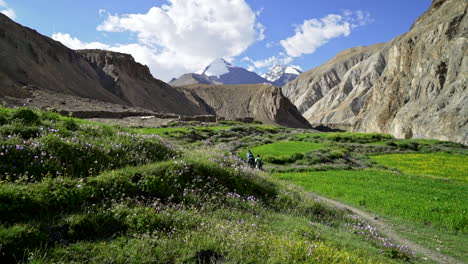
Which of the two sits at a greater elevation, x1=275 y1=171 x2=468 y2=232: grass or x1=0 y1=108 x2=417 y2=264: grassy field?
x1=0 y1=108 x2=417 y2=264: grassy field

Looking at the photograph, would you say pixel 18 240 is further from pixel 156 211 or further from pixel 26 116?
pixel 26 116

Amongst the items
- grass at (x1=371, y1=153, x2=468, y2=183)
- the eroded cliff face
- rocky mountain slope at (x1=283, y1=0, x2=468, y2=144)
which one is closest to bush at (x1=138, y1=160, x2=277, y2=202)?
grass at (x1=371, y1=153, x2=468, y2=183)

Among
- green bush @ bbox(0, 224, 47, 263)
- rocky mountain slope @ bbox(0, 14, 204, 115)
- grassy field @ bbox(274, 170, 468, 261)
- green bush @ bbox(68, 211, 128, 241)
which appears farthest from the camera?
rocky mountain slope @ bbox(0, 14, 204, 115)

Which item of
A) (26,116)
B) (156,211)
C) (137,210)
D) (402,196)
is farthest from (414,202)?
(26,116)

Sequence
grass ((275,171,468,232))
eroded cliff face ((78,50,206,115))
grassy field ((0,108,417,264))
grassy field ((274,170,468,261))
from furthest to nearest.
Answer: eroded cliff face ((78,50,206,115))
grass ((275,171,468,232))
grassy field ((274,170,468,261))
grassy field ((0,108,417,264))

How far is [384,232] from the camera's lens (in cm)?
1036

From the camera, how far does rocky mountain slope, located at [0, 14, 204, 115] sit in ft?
218

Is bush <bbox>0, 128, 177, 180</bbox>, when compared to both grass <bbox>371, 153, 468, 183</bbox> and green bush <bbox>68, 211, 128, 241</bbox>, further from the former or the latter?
grass <bbox>371, 153, 468, 183</bbox>

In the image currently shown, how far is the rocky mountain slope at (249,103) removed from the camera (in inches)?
5295

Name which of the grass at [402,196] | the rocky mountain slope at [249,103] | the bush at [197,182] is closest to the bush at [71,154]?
the bush at [197,182]

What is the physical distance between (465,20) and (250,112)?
85.7 metres

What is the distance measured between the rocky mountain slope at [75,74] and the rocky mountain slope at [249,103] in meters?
17.6

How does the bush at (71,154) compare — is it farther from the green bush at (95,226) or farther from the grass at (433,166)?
the grass at (433,166)

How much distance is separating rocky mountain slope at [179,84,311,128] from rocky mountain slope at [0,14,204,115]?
17611 mm
